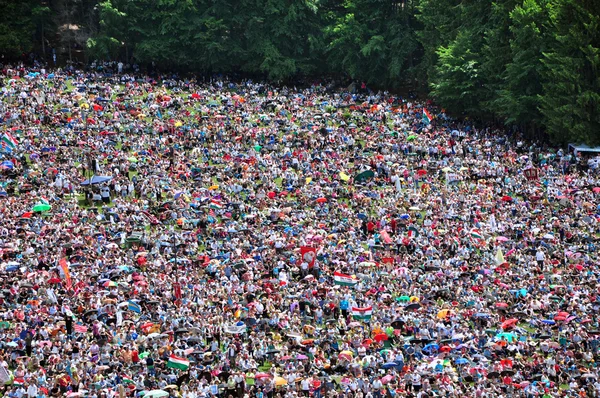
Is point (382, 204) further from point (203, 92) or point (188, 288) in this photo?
point (203, 92)

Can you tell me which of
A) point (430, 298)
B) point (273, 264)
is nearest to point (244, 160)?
point (273, 264)

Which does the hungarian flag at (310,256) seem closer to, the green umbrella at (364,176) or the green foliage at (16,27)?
the green umbrella at (364,176)

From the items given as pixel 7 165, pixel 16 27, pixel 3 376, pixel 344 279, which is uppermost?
pixel 16 27

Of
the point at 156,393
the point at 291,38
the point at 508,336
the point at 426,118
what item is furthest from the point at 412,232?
the point at 291,38

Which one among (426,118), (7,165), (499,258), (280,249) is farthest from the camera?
(426,118)

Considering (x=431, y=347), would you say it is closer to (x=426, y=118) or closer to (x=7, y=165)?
(x=7, y=165)

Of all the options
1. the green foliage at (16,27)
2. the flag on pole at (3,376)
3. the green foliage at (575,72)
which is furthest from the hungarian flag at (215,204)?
the green foliage at (16,27)
